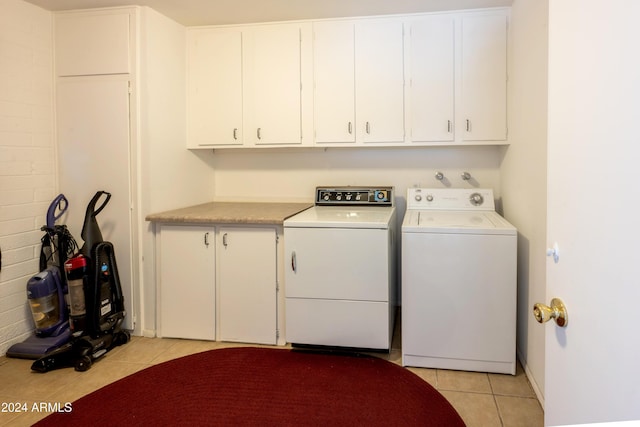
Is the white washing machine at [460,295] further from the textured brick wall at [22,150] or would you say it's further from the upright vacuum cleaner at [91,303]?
the textured brick wall at [22,150]

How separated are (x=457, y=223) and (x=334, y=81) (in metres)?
1.50

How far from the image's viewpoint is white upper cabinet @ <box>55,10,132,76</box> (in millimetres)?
2908

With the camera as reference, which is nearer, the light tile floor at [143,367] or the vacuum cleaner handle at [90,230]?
the light tile floor at [143,367]

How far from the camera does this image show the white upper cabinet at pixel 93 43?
291 cm

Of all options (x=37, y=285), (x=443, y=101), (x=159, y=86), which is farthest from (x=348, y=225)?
(x=37, y=285)

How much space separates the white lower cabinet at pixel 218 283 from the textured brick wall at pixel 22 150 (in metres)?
0.89

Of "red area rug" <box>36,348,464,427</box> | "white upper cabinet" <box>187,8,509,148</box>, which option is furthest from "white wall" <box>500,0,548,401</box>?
"red area rug" <box>36,348,464,427</box>

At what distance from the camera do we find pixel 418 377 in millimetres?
2436

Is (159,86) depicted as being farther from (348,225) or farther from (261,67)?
(348,225)

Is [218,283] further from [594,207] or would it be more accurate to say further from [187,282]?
[594,207]

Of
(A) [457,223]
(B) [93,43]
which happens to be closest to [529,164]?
(A) [457,223]

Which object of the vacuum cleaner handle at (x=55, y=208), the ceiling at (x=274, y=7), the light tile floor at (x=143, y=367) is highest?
the ceiling at (x=274, y=7)

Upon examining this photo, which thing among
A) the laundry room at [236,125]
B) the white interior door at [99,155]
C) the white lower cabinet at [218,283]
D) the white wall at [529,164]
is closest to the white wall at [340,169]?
the laundry room at [236,125]

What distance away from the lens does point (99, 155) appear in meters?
2.99
